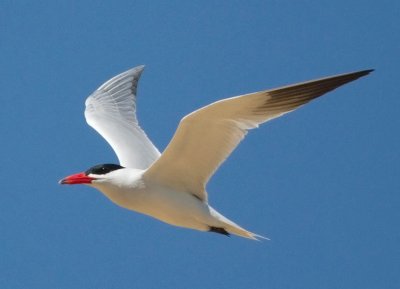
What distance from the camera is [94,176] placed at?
9664 mm

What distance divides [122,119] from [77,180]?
7.53 feet

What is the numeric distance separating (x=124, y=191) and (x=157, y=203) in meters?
0.33

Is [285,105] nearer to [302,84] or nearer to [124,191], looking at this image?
[302,84]

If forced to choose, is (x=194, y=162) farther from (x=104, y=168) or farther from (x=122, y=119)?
(x=122, y=119)

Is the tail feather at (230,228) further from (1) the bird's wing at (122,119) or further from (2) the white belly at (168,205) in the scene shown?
(1) the bird's wing at (122,119)

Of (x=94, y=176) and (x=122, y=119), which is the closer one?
(x=94, y=176)

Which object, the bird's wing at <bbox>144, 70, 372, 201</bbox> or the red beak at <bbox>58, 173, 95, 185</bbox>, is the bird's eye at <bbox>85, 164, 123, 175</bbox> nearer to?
the red beak at <bbox>58, 173, 95, 185</bbox>

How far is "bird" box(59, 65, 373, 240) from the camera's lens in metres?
8.41

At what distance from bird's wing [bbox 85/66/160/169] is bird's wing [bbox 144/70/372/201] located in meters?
1.48

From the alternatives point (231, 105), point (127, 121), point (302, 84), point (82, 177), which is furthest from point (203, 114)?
point (127, 121)

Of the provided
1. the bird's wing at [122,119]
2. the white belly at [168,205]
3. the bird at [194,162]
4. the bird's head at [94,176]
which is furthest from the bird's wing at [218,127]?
the bird's wing at [122,119]

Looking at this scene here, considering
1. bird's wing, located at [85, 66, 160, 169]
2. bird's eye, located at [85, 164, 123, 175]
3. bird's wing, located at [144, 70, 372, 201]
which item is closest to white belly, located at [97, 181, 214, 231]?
bird's wing, located at [144, 70, 372, 201]

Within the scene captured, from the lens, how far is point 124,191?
9367 mm

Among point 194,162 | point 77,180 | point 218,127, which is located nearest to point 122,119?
point 77,180
